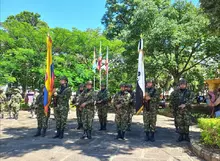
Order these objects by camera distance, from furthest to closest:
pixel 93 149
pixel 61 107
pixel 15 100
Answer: pixel 15 100 → pixel 61 107 → pixel 93 149

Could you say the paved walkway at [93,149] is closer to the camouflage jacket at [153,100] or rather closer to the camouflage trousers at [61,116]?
the camouflage trousers at [61,116]

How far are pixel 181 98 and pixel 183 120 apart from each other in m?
0.64

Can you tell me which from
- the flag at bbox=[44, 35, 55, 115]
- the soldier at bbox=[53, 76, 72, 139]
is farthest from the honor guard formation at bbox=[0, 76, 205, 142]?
the flag at bbox=[44, 35, 55, 115]

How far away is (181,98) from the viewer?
24.8 ft

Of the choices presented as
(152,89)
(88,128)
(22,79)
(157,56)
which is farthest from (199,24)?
(22,79)

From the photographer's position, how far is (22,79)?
875 inches

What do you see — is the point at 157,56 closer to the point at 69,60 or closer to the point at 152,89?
the point at 69,60

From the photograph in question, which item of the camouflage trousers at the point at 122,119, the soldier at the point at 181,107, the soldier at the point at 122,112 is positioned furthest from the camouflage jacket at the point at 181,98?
the camouflage trousers at the point at 122,119

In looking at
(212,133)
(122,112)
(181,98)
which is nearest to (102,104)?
(122,112)

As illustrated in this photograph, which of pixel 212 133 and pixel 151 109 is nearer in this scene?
pixel 212 133

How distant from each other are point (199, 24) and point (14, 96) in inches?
429

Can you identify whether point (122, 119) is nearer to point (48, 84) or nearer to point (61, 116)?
point (61, 116)

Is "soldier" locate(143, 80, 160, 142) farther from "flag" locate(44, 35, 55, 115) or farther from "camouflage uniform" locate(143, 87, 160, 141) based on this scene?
"flag" locate(44, 35, 55, 115)

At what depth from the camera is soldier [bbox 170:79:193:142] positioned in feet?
24.3
